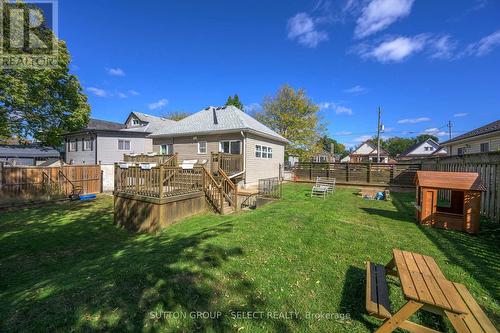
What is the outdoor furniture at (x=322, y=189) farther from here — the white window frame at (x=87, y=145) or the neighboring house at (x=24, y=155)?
the neighboring house at (x=24, y=155)

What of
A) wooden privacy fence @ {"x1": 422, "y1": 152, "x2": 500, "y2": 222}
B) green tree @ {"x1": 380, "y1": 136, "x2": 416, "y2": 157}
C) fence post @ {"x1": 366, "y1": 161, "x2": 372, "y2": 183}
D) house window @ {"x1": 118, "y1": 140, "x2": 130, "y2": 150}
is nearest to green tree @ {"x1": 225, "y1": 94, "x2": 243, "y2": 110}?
house window @ {"x1": 118, "y1": 140, "x2": 130, "y2": 150}

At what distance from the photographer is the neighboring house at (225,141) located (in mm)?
13906

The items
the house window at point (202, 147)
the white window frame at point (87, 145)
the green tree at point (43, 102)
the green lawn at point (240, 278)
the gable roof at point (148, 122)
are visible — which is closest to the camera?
the green lawn at point (240, 278)

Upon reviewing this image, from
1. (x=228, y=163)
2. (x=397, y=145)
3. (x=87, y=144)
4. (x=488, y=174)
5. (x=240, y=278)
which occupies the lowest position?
(x=240, y=278)

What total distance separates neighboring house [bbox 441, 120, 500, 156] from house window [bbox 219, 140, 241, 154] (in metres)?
13.3

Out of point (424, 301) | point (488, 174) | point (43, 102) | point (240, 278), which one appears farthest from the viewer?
point (43, 102)

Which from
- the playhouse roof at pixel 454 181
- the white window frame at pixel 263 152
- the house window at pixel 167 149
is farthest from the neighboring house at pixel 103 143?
the playhouse roof at pixel 454 181

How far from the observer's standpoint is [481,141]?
14.8m

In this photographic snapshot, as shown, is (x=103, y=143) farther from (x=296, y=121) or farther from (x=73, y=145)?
(x=296, y=121)

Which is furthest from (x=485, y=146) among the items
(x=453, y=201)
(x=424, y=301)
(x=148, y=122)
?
(x=148, y=122)

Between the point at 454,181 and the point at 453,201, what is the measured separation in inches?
50.6

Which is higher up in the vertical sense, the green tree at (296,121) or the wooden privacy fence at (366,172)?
the green tree at (296,121)

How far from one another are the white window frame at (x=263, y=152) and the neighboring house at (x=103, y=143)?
9.84 meters

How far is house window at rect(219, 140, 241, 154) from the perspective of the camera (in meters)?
14.2
